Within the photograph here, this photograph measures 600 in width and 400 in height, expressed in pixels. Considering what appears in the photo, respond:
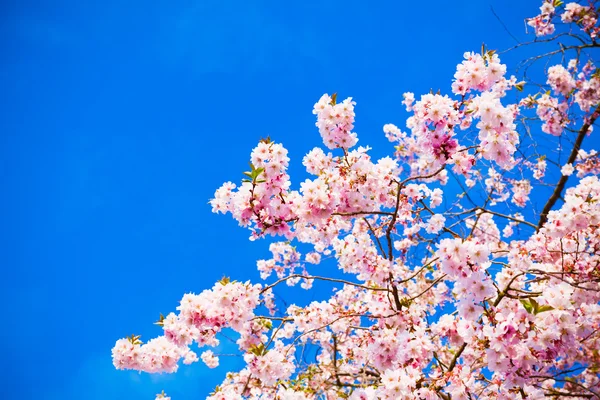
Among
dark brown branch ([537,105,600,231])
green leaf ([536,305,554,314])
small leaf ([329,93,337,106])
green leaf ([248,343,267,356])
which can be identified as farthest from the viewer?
dark brown branch ([537,105,600,231])

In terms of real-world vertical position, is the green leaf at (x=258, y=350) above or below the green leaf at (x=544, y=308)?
above

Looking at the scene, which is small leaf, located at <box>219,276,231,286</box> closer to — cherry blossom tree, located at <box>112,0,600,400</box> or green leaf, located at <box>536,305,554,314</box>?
cherry blossom tree, located at <box>112,0,600,400</box>

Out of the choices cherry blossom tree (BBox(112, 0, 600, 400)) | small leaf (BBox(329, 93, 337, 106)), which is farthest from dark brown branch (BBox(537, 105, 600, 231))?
small leaf (BBox(329, 93, 337, 106))

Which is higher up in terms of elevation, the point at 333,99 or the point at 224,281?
the point at 333,99

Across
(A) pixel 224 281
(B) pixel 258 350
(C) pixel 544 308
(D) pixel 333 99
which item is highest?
(D) pixel 333 99

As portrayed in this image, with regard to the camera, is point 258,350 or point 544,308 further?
point 258,350

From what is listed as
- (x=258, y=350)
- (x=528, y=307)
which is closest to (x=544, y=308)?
(x=528, y=307)

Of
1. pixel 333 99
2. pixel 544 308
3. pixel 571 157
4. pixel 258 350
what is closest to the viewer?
pixel 544 308

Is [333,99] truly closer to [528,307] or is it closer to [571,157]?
[528,307]

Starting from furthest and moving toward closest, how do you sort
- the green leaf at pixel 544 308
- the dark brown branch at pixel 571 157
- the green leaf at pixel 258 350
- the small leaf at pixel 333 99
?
1. the dark brown branch at pixel 571 157
2. the small leaf at pixel 333 99
3. the green leaf at pixel 258 350
4. the green leaf at pixel 544 308

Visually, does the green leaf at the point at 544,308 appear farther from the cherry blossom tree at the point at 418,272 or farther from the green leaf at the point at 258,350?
the green leaf at the point at 258,350

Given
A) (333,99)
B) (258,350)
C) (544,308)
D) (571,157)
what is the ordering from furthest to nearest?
(571,157) < (333,99) < (258,350) < (544,308)

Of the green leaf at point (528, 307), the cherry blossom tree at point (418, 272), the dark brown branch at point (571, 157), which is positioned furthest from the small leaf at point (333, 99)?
the dark brown branch at point (571, 157)

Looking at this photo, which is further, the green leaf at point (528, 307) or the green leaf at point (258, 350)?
the green leaf at point (258, 350)
